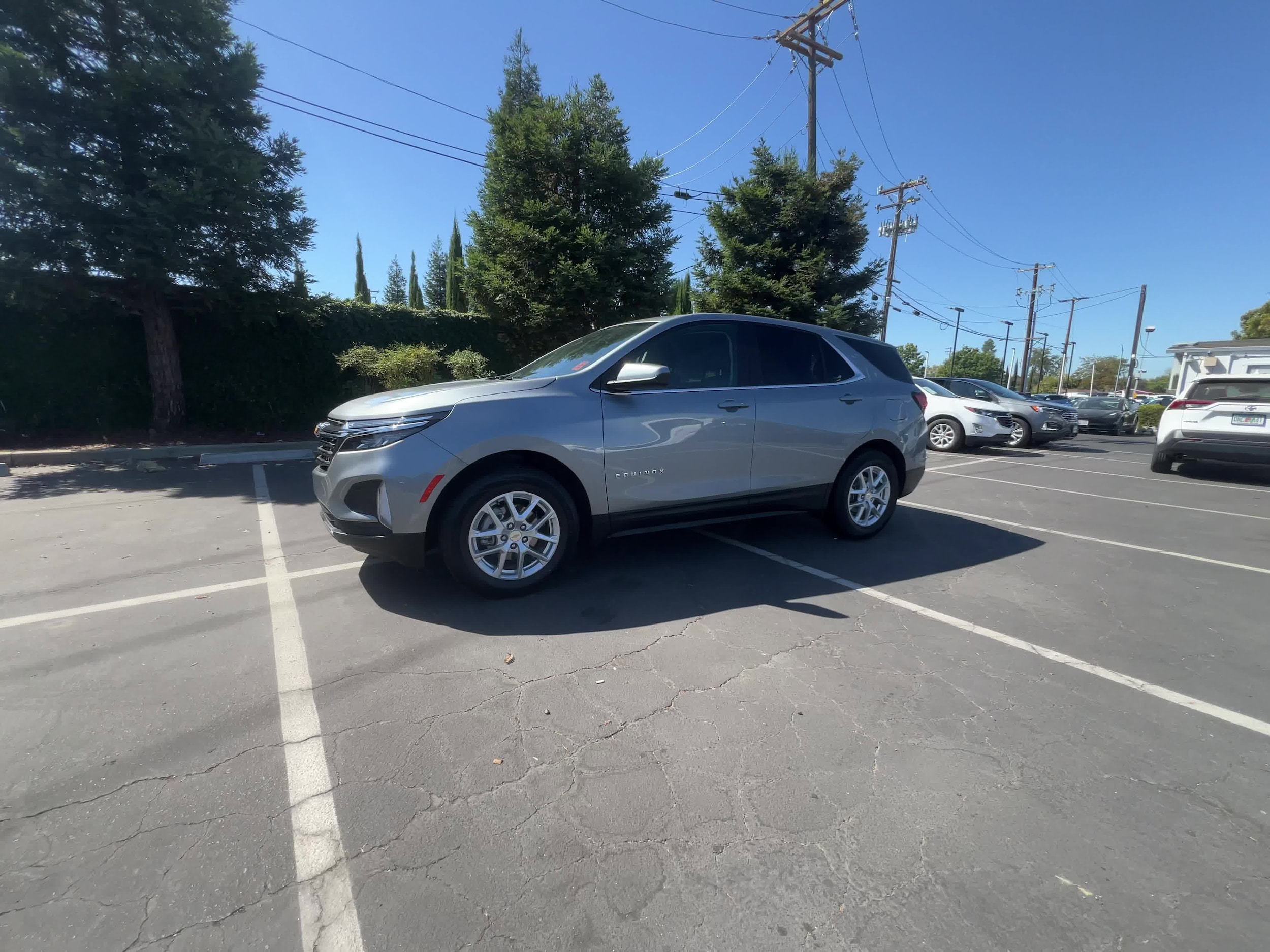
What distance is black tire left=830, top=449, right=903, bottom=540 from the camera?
16.7 ft

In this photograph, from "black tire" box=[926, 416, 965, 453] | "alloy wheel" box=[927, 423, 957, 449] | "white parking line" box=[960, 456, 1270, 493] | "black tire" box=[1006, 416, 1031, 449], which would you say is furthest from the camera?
"black tire" box=[1006, 416, 1031, 449]

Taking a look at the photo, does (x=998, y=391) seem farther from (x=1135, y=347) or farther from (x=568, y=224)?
(x=1135, y=347)

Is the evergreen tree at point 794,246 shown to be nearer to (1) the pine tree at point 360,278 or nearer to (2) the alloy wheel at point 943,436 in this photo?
(2) the alloy wheel at point 943,436

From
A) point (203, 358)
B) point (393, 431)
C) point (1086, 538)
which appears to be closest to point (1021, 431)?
point (1086, 538)

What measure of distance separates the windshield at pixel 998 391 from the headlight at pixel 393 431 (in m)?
13.7

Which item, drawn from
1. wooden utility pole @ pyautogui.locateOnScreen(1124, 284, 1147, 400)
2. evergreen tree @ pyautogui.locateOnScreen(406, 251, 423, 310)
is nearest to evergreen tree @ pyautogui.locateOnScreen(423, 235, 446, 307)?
evergreen tree @ pyautogui.locateOnScreen(406, 251, 423, 310)

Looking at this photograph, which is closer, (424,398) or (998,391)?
(424,398)

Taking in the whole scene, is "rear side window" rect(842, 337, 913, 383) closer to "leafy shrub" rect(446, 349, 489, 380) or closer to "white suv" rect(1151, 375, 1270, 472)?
"white suv" rect(1151, 375, 1270, 472)

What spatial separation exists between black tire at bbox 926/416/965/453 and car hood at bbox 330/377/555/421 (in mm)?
11273


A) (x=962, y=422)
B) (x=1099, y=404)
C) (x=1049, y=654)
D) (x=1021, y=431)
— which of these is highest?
(x=1099, y=404)

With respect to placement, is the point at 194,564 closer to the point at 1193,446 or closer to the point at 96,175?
the point at 96,175

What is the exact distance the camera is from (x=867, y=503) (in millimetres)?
5316

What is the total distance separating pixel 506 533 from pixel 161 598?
2.26 m

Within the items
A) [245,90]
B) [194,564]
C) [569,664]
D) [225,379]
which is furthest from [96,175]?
[569,664]
